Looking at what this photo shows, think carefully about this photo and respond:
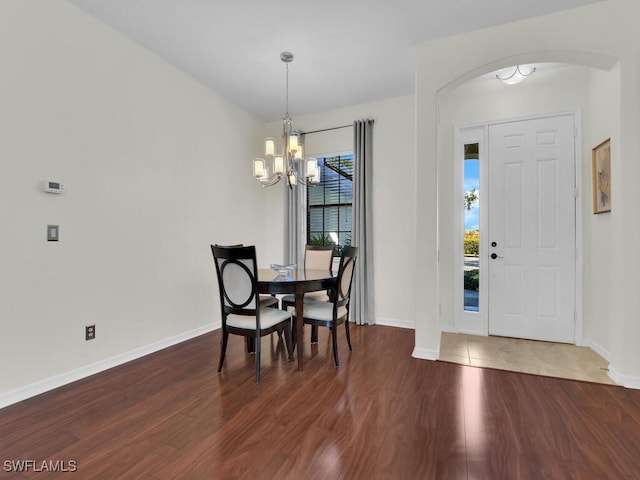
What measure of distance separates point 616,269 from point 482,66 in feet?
6.56

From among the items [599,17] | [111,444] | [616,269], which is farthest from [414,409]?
[599,17]

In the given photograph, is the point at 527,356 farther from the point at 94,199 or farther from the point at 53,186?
the point at 53,186

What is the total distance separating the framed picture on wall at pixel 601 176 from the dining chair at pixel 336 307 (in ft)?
7.64

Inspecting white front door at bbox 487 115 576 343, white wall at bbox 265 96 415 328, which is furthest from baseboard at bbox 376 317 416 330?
white front door at bbox 487 115 576 343

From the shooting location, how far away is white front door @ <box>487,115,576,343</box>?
3326 mm

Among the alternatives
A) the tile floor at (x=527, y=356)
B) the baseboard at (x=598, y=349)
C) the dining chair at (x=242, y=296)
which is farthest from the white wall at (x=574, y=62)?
the dining chair at (x=242, y=296)

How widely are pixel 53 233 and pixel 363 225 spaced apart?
10.4 ft

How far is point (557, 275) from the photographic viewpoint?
3355mm

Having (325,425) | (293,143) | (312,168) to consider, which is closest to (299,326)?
(325,425)

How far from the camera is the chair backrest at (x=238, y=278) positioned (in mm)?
2434

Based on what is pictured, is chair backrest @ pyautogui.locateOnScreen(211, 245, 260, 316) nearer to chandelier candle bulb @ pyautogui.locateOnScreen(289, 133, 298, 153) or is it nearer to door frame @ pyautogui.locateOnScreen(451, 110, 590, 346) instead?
chandelier candle bulb @ pyautogui.locateOnScreen(289, 133, 298, 153)

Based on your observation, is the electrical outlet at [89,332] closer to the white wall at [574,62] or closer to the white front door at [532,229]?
the white wall at [574,62]

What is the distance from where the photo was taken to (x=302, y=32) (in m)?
2.79

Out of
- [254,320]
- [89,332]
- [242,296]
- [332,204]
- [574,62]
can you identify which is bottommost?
[89,332]
